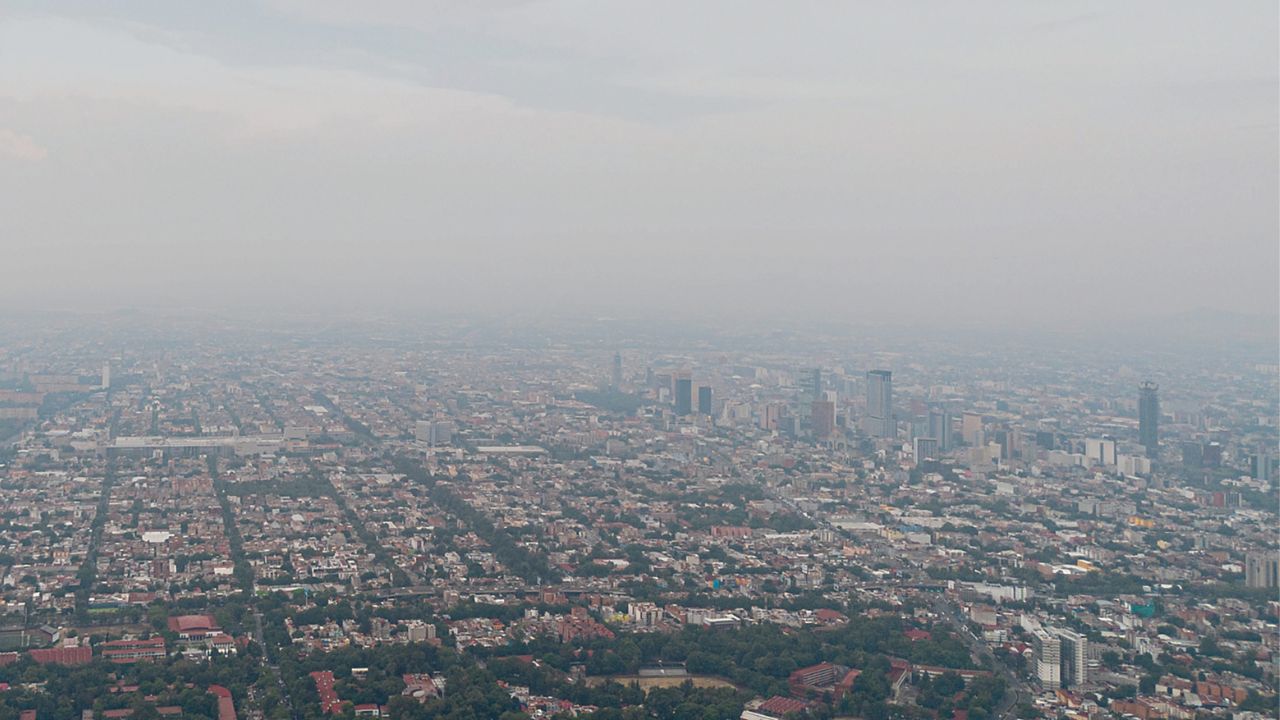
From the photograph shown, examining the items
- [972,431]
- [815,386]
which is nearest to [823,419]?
[972,431]

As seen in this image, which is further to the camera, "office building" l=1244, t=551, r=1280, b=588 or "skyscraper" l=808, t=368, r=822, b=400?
"skyscraper" l=808, t=368, r=822, b=400

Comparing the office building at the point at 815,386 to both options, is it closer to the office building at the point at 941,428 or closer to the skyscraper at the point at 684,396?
the skyscraper at the point at 684,396

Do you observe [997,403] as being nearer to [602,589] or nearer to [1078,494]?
[1078,494]

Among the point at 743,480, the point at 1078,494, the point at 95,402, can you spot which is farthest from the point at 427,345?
the point at 1078,494

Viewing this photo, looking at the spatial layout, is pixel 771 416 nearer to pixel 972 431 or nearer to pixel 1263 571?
pixel 972 431

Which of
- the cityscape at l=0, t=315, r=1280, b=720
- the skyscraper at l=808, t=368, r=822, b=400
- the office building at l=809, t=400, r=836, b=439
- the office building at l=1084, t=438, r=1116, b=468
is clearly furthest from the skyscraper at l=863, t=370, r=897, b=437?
the office building at l=1084, t=438, r=1116, b=468

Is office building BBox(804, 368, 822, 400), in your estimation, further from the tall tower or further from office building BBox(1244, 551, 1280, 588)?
office building BBox(1244, 551, 1280, 588)

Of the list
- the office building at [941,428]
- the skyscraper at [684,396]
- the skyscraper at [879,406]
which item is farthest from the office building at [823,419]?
the skyscraper at [684,396]
